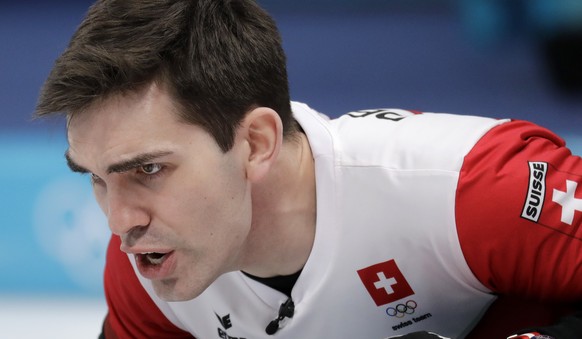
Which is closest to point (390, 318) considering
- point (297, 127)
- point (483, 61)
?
point (297, 127)

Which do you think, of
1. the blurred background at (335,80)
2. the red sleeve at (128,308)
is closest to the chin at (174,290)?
the red sleeve at (128,308)

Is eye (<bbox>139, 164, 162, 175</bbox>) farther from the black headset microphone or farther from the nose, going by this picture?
the black headset microphone

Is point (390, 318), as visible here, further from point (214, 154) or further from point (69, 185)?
point (69, 185)

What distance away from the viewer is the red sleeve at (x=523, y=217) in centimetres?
147

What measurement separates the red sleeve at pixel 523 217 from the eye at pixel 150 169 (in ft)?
1.54

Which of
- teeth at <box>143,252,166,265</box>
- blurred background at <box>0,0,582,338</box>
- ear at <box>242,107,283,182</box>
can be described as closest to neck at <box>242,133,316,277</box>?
ear at <box>242,107,283,182</box>

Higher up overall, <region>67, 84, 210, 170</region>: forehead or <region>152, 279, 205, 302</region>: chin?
<region>67, 84, 210, 170</region>: forehead

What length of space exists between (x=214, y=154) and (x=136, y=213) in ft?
0.47

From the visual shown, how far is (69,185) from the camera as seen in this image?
9.59ft

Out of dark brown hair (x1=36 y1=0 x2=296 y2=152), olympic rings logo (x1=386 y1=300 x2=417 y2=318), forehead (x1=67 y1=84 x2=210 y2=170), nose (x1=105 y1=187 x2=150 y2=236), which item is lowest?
olympic rings logo (x1=386 y1=300 x2=417 y2=318)

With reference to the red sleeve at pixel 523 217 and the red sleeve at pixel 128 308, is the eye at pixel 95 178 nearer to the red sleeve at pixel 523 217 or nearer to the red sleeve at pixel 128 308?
the red sleeve at pixel 128 308

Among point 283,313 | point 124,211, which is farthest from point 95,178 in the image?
point 283,313

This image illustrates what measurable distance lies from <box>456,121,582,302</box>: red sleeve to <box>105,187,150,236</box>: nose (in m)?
0.49

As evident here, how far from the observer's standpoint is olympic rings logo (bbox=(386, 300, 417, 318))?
165cm
